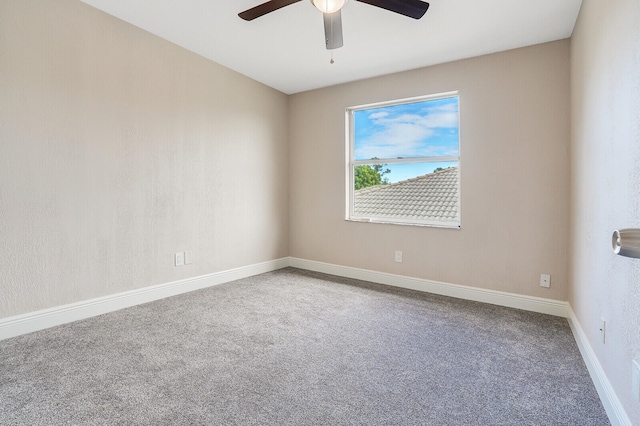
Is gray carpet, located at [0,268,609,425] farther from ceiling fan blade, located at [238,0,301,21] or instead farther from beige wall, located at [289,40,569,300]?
ceiling fan blade, located at [238,0,301,21]

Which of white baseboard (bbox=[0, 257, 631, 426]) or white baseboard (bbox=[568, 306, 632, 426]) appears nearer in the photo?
white baseboard (bbox=[568, 306, 632, 426])

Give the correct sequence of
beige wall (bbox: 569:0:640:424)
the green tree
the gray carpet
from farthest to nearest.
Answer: the green tree, the gray carpet, beige wall (bbox: 569:0:640:424)

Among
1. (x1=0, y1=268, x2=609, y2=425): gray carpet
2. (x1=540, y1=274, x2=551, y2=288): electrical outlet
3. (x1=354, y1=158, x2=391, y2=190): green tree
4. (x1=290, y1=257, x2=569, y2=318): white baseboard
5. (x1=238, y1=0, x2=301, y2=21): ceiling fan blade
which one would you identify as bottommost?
(x1=0, y1=268, x2=609, y2=425): gray carpet

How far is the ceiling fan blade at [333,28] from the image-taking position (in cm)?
201

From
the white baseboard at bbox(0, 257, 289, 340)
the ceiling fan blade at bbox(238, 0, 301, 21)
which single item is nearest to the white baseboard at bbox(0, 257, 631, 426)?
the white baseboard at bbox(0, 257, 289, 340)

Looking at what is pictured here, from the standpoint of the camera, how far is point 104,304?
2.61 meters

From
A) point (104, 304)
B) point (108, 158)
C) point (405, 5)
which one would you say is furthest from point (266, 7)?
point (104, 304)

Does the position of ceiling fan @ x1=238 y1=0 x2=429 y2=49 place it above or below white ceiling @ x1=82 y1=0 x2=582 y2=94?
below

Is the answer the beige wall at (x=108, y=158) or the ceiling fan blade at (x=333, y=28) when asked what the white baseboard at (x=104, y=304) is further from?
the ceiling fan blade at (x=333, y=28)

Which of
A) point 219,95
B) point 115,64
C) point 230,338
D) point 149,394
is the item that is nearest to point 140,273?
point 230,338

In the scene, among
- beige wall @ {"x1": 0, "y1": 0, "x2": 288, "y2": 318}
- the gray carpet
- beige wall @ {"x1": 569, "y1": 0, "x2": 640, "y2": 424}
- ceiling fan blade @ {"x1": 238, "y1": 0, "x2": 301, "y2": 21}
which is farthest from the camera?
beige wall @ {"x1": 0, "y1": 0, "x2": 288, "y2": 318}

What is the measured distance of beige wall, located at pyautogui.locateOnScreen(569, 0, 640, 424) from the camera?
1.27 meters

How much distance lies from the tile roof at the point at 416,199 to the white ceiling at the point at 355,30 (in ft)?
3.96

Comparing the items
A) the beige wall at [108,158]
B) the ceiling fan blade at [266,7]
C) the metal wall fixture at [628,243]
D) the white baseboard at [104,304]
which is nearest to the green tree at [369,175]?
the beige wall at [108,158]
